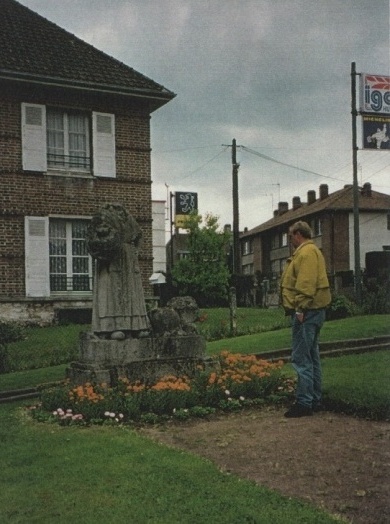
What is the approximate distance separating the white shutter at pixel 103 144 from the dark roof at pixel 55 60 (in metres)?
0.96

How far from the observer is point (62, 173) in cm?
2131

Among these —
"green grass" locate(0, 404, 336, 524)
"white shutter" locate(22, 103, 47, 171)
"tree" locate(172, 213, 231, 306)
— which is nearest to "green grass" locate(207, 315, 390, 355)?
"green grass" locate(0, 404, 336, 524)

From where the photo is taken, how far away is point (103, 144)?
861 inches

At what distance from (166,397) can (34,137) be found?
14638 mm

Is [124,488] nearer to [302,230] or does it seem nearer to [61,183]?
[302,230]

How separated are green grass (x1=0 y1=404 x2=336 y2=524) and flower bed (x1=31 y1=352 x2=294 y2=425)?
0.99m

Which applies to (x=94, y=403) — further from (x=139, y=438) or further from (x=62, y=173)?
(x=62, y=173)

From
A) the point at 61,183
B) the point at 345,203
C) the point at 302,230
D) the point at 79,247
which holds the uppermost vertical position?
the point at 345,203

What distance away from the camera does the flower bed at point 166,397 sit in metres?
7.62

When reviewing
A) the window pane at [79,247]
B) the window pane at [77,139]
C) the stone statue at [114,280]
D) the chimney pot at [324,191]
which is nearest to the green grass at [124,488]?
the stone statue at [114,280]

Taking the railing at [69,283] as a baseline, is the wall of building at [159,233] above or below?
above

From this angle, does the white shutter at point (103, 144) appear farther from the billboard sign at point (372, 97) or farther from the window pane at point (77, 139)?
the billboard sign at point (372, 97)

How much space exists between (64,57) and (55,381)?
46.3ft

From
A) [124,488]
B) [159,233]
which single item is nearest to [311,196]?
[159,233]
